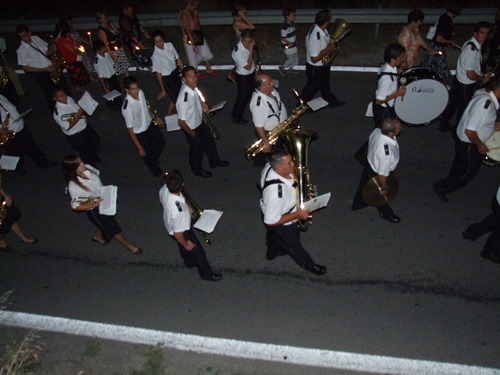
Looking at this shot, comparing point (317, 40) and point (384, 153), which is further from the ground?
point (317, 40)

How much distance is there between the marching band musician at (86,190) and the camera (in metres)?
5.37

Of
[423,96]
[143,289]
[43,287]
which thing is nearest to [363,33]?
[423,96]

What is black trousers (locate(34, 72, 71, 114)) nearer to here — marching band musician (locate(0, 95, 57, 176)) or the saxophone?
marching band musician (locate(0, 95, 57, 176))

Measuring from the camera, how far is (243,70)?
820cm

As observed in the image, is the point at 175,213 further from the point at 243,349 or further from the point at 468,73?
the point at 468,73

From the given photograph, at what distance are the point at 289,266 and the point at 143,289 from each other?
2027 millimetres

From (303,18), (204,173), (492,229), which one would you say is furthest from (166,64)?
(492,229)

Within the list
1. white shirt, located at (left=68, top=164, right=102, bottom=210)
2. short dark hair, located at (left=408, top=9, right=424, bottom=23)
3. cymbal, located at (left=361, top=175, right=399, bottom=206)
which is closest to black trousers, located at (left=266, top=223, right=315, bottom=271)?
cymbal, located at (left=361, top=175, right=399, bottom=206)

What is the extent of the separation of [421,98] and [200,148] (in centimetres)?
373

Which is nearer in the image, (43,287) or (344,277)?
(344,277)

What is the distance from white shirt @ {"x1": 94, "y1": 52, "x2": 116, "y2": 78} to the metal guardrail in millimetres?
3046

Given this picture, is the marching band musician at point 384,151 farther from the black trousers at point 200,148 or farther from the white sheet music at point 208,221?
the black trousers at point 200,148

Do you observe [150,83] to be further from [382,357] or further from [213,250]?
[382,357]

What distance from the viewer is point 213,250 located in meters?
6.27
